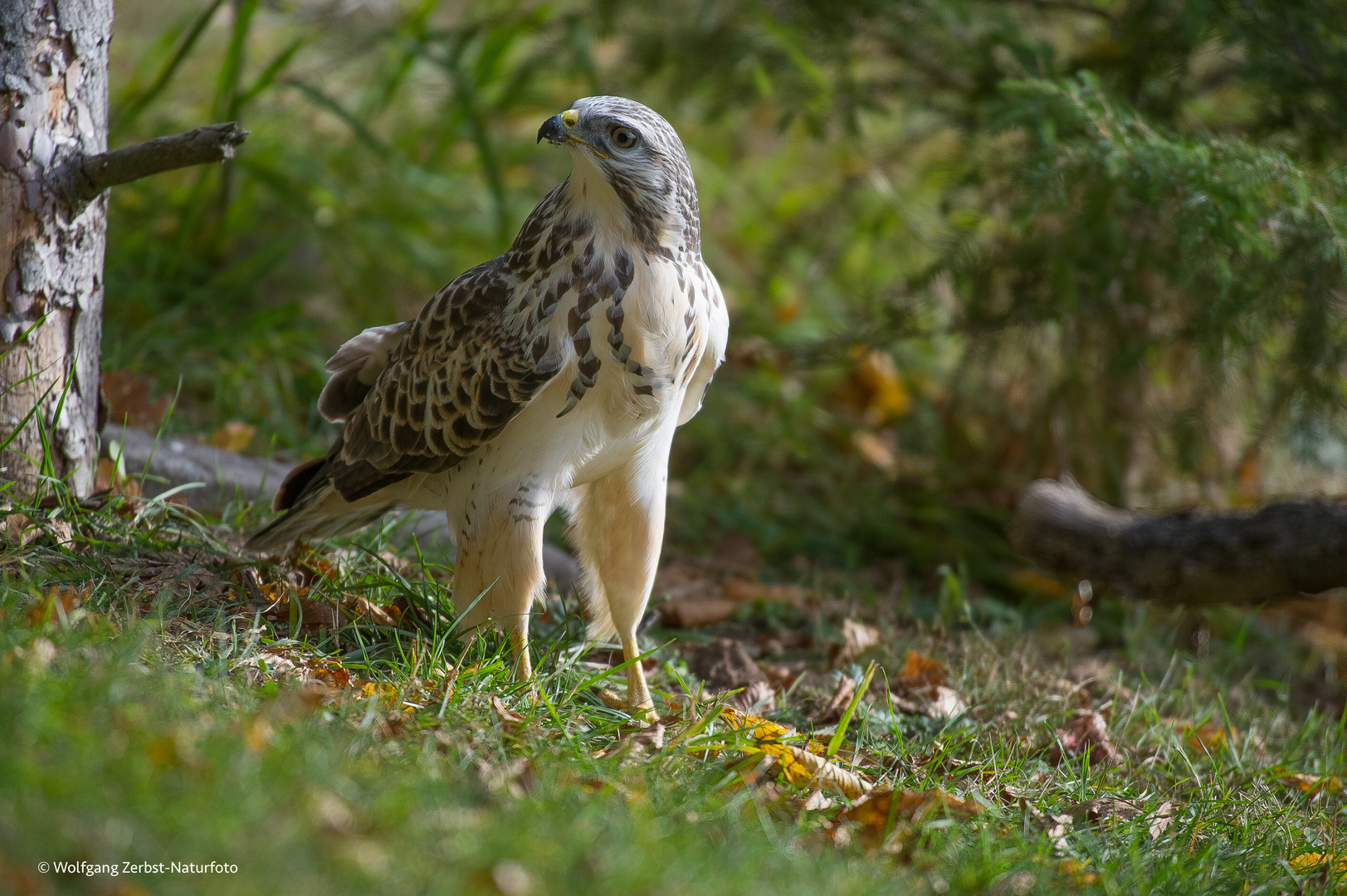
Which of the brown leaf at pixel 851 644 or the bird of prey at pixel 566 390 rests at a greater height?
the bird of prey at pixel 566 390

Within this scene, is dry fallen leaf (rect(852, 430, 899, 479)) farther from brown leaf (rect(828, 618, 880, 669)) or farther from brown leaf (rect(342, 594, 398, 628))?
brown leaf (rect(342, 594, 398, 628))

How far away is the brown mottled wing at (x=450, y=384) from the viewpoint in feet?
10.5

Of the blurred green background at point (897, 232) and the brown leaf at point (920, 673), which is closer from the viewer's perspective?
the brown leaf at point (920, 673)

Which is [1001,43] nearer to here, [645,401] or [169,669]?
[645,401]

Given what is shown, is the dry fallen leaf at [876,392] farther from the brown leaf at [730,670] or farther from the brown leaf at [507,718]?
the brown leaf at [507,718]

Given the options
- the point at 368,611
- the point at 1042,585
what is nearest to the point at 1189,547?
the point at 1042,585

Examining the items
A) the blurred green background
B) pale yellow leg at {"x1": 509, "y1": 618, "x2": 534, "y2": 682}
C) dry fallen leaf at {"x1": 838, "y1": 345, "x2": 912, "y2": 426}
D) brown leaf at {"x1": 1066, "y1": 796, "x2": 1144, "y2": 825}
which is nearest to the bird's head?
pale yellow leg at {"x1": 509, "y1": 618, "x2": 534, "y2": 682}

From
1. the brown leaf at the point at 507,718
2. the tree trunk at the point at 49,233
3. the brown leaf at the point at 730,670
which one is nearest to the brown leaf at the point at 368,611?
the brown leaf at the point at 507,718

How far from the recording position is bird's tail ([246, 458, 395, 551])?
3727mm

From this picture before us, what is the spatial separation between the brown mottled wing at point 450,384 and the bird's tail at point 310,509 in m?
0.07

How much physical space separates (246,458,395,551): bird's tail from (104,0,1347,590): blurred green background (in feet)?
4.20

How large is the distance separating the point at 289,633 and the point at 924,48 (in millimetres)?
4242

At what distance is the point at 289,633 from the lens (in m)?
3.32

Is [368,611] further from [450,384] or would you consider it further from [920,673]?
[920,673]
